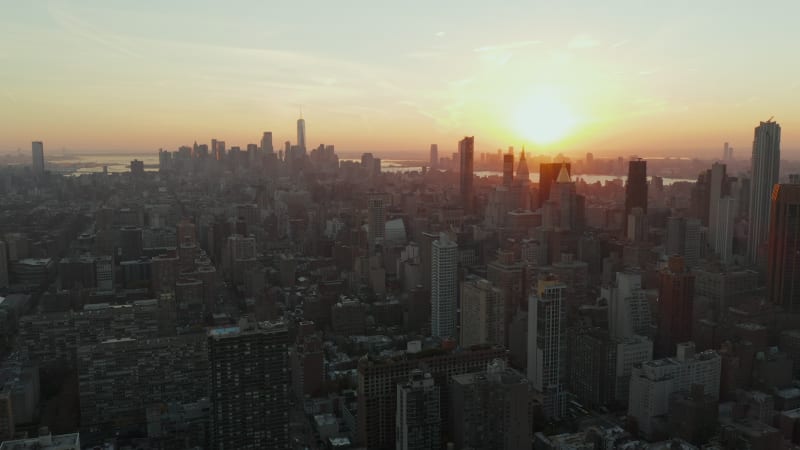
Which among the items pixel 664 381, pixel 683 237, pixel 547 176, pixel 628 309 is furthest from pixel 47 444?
pixel 547 176

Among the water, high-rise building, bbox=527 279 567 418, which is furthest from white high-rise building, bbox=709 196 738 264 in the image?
high-rise building, bbox=527 279 567 418

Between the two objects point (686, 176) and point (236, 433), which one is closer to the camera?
point (236, 433)

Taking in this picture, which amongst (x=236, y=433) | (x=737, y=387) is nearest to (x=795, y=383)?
(x=737, y=387)

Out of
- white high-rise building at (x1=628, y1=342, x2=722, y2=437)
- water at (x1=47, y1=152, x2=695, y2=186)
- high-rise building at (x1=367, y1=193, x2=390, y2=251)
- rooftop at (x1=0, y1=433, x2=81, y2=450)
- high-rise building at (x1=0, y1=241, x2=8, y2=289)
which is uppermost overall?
water at (x1=47, y1=152, x2=695, y2=186)

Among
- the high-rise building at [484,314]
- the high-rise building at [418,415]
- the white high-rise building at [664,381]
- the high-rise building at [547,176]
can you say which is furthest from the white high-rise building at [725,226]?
the high-rise building at [418,415]

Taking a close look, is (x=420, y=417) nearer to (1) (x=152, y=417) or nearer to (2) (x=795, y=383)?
(1) (x=152, y=417)

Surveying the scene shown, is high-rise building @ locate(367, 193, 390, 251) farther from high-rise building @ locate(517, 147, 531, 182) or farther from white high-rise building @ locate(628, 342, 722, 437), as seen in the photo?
white high-rise building @ locate(628, 342, 722, 437)
